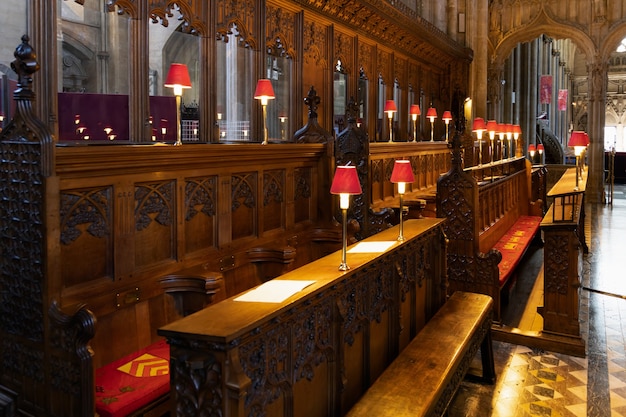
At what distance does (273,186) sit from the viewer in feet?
15.9

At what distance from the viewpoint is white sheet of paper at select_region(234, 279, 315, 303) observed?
2373mm

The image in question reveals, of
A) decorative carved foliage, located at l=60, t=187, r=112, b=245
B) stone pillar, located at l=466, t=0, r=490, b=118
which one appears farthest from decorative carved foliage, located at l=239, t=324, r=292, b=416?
stone pillar, located at l=466, t=0, r=490, b=118

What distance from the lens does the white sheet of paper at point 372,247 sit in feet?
11.1

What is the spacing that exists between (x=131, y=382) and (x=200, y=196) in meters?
1.48

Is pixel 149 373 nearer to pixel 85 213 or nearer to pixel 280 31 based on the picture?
Result: pixel 85 213

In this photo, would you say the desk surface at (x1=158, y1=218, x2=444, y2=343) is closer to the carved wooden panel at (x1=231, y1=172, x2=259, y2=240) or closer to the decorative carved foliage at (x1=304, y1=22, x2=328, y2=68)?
the carved wooden panel at (x1=231, y1=172, x2=259, y2=240)

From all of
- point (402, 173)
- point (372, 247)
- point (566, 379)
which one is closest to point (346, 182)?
point (372, 247)

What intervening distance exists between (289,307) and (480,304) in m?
2.66

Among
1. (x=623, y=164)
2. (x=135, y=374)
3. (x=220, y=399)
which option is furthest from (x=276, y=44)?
(x=623, y=164)

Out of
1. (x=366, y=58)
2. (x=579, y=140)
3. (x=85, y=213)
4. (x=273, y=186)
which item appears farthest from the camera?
(x=366, y=58)

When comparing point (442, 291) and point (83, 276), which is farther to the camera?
point (442, 291)

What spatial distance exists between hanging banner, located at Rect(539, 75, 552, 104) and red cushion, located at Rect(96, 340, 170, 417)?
1015 inches

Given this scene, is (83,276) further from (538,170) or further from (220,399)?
(538,170)

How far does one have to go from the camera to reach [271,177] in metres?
4.81
